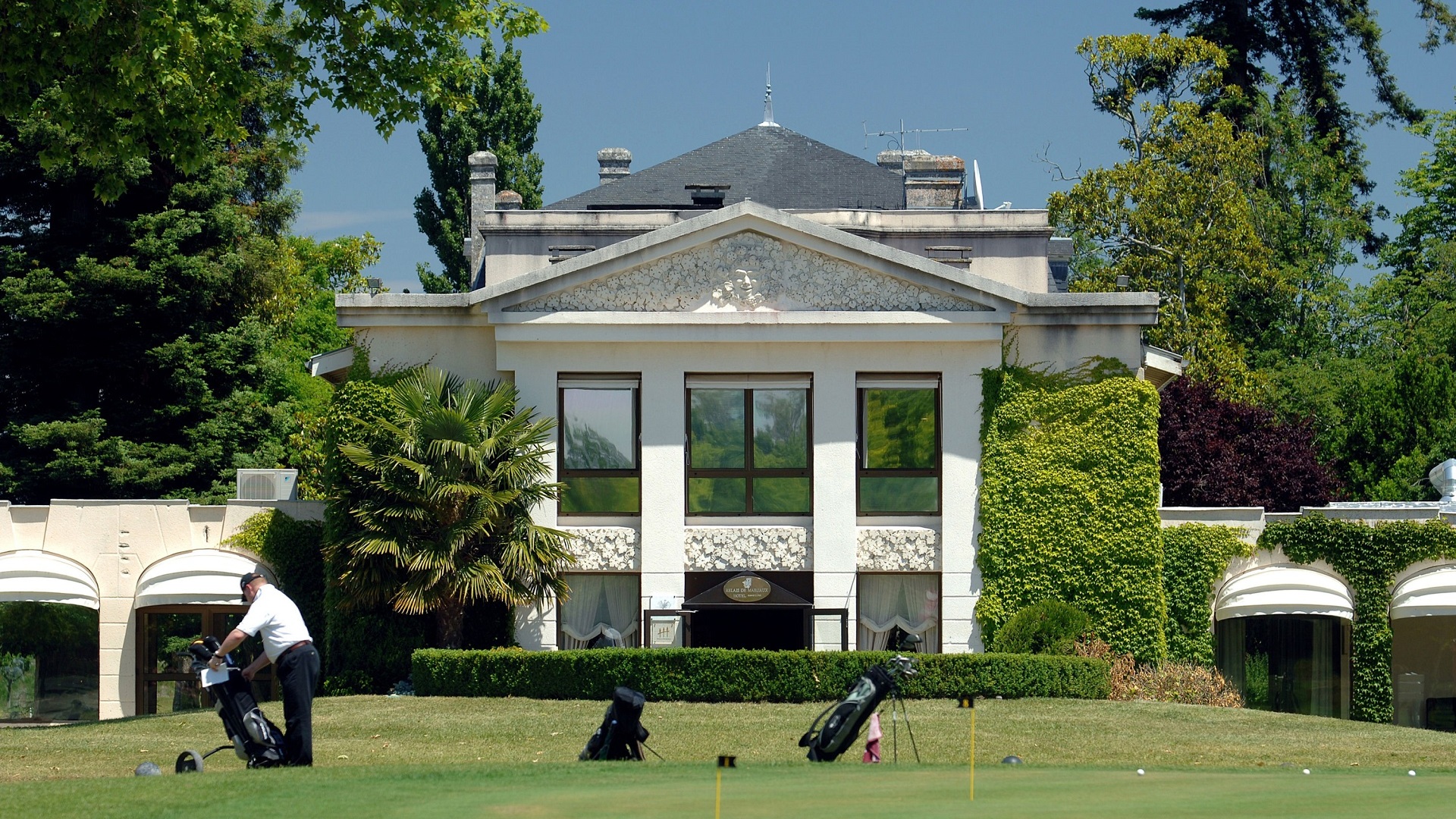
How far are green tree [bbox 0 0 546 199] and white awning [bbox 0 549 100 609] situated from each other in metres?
10.9

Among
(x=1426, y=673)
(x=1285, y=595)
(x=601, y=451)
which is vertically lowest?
(x=1426, y=673)

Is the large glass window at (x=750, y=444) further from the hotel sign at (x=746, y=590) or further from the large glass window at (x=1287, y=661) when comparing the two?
the large glass window at (x=1287, y=661)

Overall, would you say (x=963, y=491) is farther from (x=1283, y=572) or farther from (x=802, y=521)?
(x=1283, y=572)

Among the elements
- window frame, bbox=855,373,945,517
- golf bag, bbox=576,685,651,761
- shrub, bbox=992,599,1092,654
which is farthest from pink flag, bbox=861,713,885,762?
window frame, bbox=855,373,945,517

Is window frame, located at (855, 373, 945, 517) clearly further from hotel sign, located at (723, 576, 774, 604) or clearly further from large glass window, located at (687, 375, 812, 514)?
hotel sign, located at (723, 576, 774, 604)

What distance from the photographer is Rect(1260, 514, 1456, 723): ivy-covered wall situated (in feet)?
107

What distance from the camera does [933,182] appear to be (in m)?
42.7

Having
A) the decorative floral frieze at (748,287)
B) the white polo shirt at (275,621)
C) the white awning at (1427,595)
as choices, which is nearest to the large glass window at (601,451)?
the decorative floral frieze at (748,287)

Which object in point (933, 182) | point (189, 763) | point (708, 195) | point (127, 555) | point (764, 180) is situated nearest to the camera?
point (189, 763)

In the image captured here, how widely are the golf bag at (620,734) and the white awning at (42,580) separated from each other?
19663 mm

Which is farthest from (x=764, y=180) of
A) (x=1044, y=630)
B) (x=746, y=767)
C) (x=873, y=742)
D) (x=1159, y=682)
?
(x=746, y=767)

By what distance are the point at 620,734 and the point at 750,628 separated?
15.6 metres

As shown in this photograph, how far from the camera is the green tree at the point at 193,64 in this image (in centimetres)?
2245

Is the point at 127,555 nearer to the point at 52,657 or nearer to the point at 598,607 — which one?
the point at 52,657
